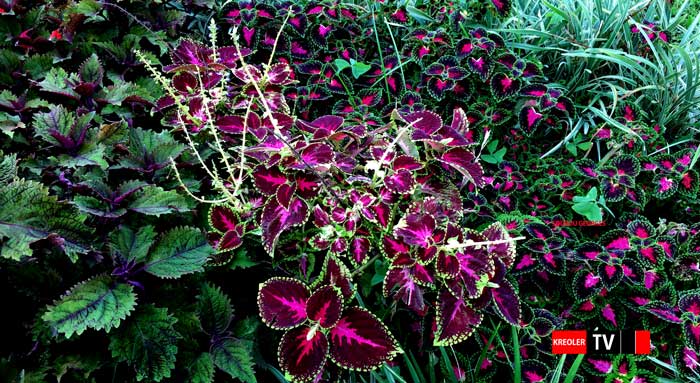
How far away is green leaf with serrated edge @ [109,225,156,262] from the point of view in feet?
3.45

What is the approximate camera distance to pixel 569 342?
4.85 ft

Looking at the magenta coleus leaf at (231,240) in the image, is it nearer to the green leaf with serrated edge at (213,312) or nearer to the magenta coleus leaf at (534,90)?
the green leaf with serrated edge at (213,312)

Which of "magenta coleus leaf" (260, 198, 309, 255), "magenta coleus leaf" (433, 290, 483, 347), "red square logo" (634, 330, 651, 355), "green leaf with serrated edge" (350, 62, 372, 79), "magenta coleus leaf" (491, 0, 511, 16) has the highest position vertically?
"magenta coleus leaf" (491, 0, 511, 16)

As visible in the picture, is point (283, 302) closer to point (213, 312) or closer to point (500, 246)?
point (213, 312)

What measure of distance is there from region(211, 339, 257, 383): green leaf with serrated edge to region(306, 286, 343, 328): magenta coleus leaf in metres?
0.16

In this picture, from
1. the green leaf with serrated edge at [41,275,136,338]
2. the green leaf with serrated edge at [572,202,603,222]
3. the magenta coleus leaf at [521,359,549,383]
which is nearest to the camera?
the green leaf with serrated edge at [41,275,136,338]

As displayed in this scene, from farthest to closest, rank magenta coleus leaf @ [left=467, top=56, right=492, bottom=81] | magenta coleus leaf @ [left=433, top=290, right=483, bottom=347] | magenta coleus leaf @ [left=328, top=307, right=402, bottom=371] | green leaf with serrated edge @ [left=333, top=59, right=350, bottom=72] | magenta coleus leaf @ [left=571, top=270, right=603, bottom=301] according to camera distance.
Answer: green leaf with serrated edge @ [left=333, top=59, right=350, bottom=72] < magenta coleus leaf @ [left=467, top=56, right=492, bottom=81] < magenta coleus leaf @ [left=571, top=270, right=603, bottom=301] < magenta coleus leaf @ [left=433, top=290, right=483, bottom=347] < magenta coleus leaf @ [left=328, top=307, right=402, bottom=371]

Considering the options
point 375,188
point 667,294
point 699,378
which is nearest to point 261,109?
point 375,188

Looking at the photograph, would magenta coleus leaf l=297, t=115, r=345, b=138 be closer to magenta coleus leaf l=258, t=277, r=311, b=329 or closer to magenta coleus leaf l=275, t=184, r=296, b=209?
magenta coleus leaf l=275, t=184, r=296, b=209

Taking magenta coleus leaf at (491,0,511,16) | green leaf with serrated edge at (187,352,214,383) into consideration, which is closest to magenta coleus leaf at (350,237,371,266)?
green leaf with serrated edge at (187,352,214,383)

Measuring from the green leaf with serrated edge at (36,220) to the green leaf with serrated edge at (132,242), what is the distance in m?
0.06

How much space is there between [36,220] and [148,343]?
0.31m

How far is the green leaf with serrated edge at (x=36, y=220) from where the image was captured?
3.01 feet

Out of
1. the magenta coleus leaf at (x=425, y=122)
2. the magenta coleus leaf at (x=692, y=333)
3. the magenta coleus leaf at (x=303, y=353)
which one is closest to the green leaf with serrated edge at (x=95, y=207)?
the magenta coleus leaf at (x=303, y=353)
